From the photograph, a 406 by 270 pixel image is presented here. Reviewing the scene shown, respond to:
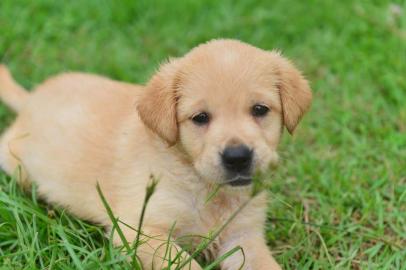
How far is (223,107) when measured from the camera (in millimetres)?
3648

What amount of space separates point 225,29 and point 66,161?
2750mm

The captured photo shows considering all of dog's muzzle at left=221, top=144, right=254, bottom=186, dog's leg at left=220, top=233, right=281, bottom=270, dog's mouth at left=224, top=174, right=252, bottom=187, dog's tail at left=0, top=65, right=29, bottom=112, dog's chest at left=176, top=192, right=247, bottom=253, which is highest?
dog's muzzle at left=221, top=144, right=254, bottom=186

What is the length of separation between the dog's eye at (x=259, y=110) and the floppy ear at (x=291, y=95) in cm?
15

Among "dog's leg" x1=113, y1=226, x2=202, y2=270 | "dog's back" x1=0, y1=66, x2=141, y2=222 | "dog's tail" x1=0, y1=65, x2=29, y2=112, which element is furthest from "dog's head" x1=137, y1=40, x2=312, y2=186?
"dog's tail" x1=0, y1=65, x2=29, y2=112

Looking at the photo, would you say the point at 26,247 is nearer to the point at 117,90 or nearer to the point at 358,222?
the point at 117,90

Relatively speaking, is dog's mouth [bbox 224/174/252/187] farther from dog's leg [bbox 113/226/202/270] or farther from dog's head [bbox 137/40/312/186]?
dog's leg [bbox 113/226/202/270]

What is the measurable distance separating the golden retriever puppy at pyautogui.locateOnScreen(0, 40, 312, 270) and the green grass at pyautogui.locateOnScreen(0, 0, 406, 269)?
234 mm

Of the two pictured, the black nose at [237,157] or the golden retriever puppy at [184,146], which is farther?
the golden retriever puppy at [184,146]

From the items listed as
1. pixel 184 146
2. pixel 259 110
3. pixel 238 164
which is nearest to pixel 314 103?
pixel 259 110

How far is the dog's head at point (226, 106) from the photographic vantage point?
141 inches

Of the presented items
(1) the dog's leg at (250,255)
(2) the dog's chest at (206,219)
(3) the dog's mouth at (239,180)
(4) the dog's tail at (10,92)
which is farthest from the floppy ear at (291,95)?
(4) the dog's tail at (10,92)

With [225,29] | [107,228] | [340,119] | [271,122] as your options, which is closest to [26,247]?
[107,228]

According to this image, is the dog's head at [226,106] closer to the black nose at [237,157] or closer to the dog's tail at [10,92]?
the black nose at [237,157]

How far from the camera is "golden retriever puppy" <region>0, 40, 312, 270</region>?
3.65 meters
